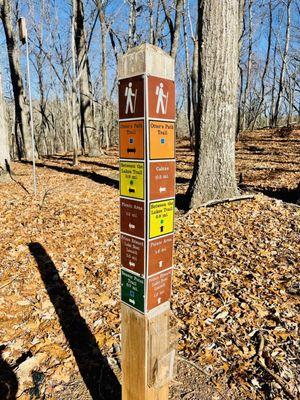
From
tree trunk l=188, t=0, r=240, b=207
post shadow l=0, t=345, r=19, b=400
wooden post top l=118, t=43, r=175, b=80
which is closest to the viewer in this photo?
wooden post top l=118, t=43, r=175, b=80

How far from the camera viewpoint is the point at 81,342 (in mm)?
3312

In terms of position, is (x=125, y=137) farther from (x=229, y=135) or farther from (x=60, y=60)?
(x=60, y=60)

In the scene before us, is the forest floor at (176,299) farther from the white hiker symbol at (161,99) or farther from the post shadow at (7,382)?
the white hiker symbol at (161,99)

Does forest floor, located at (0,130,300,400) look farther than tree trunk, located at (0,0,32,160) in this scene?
No

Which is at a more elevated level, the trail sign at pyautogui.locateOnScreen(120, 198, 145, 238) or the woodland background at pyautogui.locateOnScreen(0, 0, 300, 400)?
the trail sign at pyautogui.locateOnScreen(120, 198, 145, 238)

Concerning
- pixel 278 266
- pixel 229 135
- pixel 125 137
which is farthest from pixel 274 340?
pixel 229 135

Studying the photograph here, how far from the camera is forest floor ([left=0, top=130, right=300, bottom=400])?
9.33 feet

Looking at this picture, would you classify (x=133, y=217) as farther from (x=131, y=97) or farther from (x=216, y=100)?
(x=216, y=100)

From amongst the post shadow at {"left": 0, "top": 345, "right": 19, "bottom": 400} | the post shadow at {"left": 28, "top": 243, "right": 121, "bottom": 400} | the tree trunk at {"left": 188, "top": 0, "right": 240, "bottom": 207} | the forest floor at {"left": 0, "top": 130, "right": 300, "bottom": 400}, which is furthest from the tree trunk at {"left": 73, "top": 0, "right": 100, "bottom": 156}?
the post shadow at {"left": 0, "top": 345, "right": 19, "bottom": 400}

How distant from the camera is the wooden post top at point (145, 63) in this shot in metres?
1.75

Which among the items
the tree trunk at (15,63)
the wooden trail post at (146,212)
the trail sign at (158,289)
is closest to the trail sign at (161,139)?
the wooden trail post at (146,212)

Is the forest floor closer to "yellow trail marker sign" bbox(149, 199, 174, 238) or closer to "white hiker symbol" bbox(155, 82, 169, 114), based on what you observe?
"yellow trail marker sign" bbox(149, 199, 174, 238)

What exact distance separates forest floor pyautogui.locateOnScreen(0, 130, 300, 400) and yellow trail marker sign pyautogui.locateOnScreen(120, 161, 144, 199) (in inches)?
79.3

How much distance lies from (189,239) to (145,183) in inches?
142
